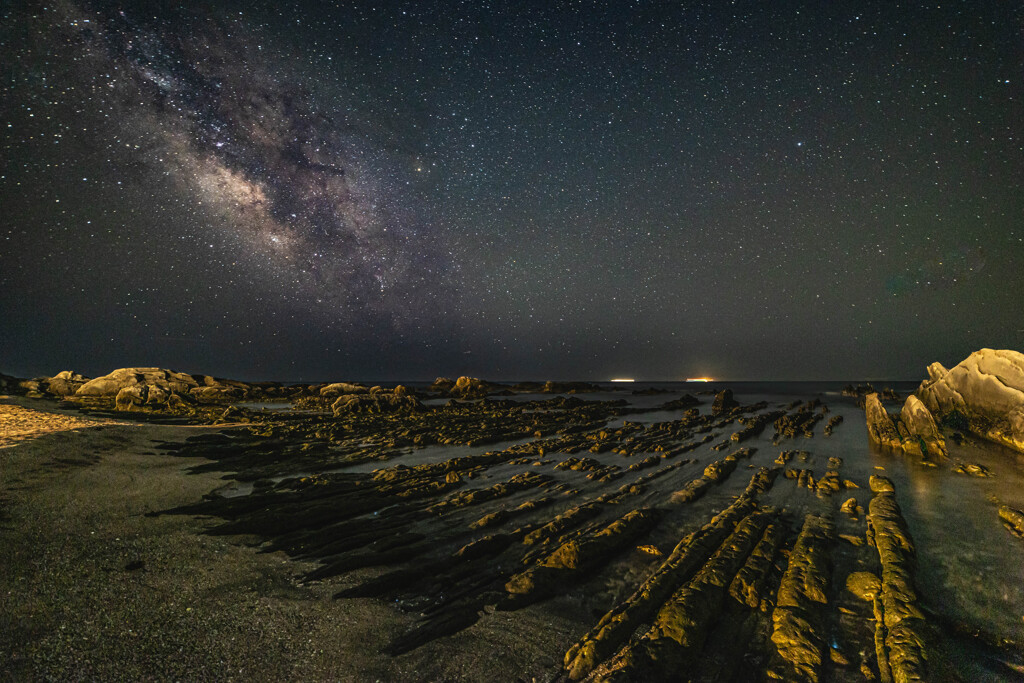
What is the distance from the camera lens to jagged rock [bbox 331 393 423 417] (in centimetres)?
3038

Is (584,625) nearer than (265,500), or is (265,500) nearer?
(584,625)

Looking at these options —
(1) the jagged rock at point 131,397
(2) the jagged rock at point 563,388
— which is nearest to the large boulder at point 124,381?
(1) the jagged rock at point 131,397

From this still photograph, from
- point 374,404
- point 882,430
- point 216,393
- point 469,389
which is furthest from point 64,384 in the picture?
point 882,430

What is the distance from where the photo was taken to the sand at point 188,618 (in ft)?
11.3

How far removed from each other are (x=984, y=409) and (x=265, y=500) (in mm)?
29058

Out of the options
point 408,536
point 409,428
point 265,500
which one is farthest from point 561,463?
point 409,428

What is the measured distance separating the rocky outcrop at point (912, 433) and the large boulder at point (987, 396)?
2051mm

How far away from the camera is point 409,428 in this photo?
21.7 m

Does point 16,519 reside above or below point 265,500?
above

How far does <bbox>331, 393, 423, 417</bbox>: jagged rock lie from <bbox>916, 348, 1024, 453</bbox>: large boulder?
34097mm

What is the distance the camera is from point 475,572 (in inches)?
213

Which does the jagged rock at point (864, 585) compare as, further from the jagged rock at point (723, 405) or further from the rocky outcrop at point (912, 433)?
the jagged rock at point (723, 405)

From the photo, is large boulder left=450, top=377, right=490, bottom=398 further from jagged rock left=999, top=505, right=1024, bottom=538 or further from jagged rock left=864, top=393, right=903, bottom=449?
→ jagged rock left=999, top=505, right=1024, bottom=538

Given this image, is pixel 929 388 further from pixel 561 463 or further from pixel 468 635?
pixel 468 635
